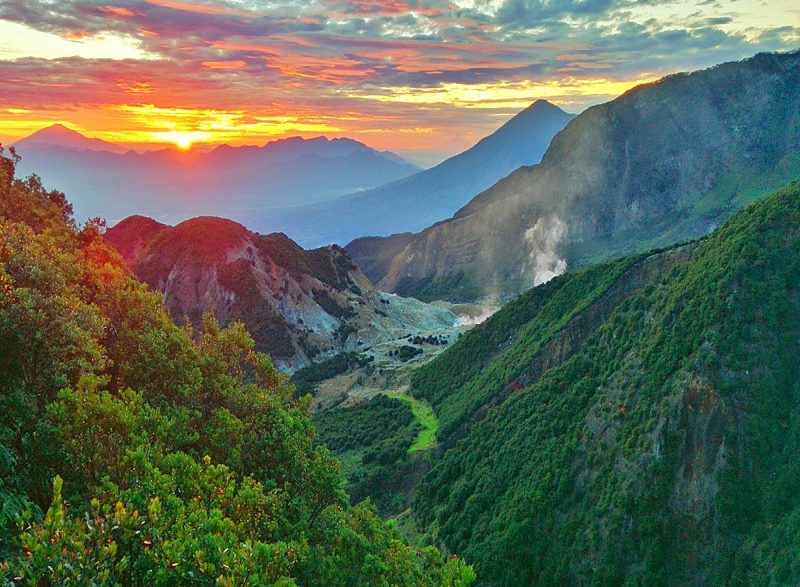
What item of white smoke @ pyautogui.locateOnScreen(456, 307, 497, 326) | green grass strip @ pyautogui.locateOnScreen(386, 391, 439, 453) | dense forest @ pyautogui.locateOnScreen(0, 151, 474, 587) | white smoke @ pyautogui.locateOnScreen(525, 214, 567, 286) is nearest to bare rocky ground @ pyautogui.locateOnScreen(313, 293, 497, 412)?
white smoke @ pyautogui.locateOnScreen(456, 307, 497, 326)

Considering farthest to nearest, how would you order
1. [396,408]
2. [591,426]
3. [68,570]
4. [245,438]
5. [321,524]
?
[396,408], [591,426], [245,438], [321,524], [68,570]

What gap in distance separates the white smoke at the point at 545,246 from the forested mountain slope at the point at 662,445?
127423 mm

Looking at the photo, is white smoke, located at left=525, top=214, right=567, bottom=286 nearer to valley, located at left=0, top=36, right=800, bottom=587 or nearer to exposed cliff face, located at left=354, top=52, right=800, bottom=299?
exposed cliff face, located at left=354, top=52, right=800, bottom=299

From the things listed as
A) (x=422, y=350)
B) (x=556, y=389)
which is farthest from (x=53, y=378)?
(x=422, y=350)

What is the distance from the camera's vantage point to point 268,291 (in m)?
113

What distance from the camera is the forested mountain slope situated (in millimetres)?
27031

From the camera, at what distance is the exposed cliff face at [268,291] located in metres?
109

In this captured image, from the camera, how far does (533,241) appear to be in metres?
183

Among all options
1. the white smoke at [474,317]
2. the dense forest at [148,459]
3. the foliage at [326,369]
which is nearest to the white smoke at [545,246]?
the white smoke at [474,317]

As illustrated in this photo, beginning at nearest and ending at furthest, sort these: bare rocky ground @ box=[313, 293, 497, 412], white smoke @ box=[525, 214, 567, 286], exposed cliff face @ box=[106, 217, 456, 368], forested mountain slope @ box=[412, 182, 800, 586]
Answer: forested mountain slope @ box=[412, 182, 800, 586]
bare rocky ground @ box=[313, 293, 497, 412]
exposed cliff face @ box=[106, 217, 456, 368]
white smoke @ box=[525, 214, 567, 286]

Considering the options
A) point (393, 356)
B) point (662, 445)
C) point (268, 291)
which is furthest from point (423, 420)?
point (268, 291)

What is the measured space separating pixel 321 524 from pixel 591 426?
82.1ft

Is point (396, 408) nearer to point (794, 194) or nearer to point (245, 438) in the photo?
point (794, 194)

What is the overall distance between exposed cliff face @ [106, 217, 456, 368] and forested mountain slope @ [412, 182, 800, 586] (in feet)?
223
